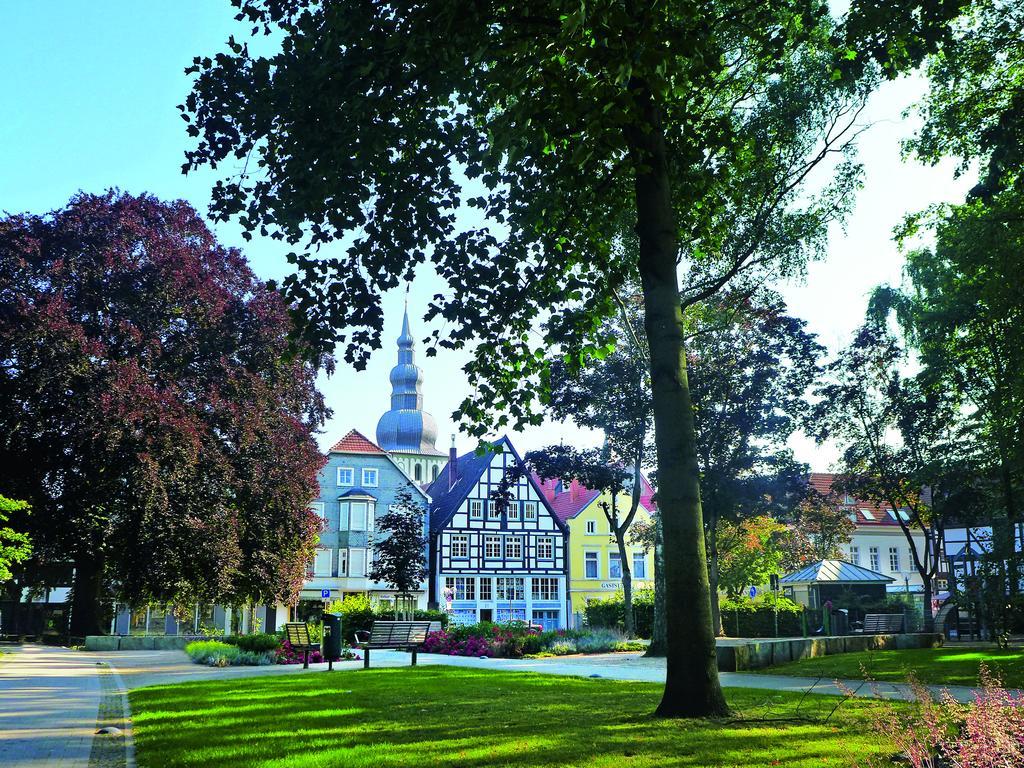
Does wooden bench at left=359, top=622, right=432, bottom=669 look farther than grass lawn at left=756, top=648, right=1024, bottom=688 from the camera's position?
Yes

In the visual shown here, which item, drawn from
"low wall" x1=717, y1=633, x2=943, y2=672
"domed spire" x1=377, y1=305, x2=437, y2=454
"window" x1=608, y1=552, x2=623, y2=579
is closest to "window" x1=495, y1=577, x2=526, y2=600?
"window" x1=608, y1=552, x2=623, y2=579

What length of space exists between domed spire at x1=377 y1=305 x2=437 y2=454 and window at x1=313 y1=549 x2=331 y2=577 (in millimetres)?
56182

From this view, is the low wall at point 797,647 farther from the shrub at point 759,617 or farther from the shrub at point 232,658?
the shrub at point 759,617

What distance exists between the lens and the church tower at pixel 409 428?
384 ft

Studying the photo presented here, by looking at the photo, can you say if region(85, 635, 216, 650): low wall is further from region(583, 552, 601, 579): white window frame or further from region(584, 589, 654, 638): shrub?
region(583, 552, 601, 579): white window frame

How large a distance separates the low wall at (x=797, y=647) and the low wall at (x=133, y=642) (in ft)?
78.8

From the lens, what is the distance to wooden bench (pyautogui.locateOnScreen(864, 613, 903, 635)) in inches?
1134

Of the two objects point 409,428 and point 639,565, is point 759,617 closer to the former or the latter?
point 639,565

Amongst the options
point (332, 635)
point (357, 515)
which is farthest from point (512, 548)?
point (332, 635)

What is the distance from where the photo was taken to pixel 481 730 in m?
8.48

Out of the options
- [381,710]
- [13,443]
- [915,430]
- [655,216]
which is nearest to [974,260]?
[655,216]

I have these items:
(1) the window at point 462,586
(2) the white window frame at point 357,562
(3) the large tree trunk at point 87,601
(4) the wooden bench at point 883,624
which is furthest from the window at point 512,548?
(4) the wooden bench at point 883,624

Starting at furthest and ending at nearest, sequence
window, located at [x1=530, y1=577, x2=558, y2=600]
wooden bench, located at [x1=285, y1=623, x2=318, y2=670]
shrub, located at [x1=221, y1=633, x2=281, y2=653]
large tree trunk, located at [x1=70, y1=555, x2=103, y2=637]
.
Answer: window, located at [x1=530, y1=577, x2=558, y2=600] < large tree trunk, located at [x1=70, y1=555, x2=103, y2=637] < shrub, located at [x1=221, y1=633, x2=281, y2=653] < wooden bench, located at [x1=285, y1=623, x2=318, y2=670]

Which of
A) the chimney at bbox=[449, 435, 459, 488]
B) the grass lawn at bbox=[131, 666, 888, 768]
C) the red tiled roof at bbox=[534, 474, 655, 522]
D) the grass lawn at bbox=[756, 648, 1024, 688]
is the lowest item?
the grass lawn at bbox=[756, 648, 1024, 688]
